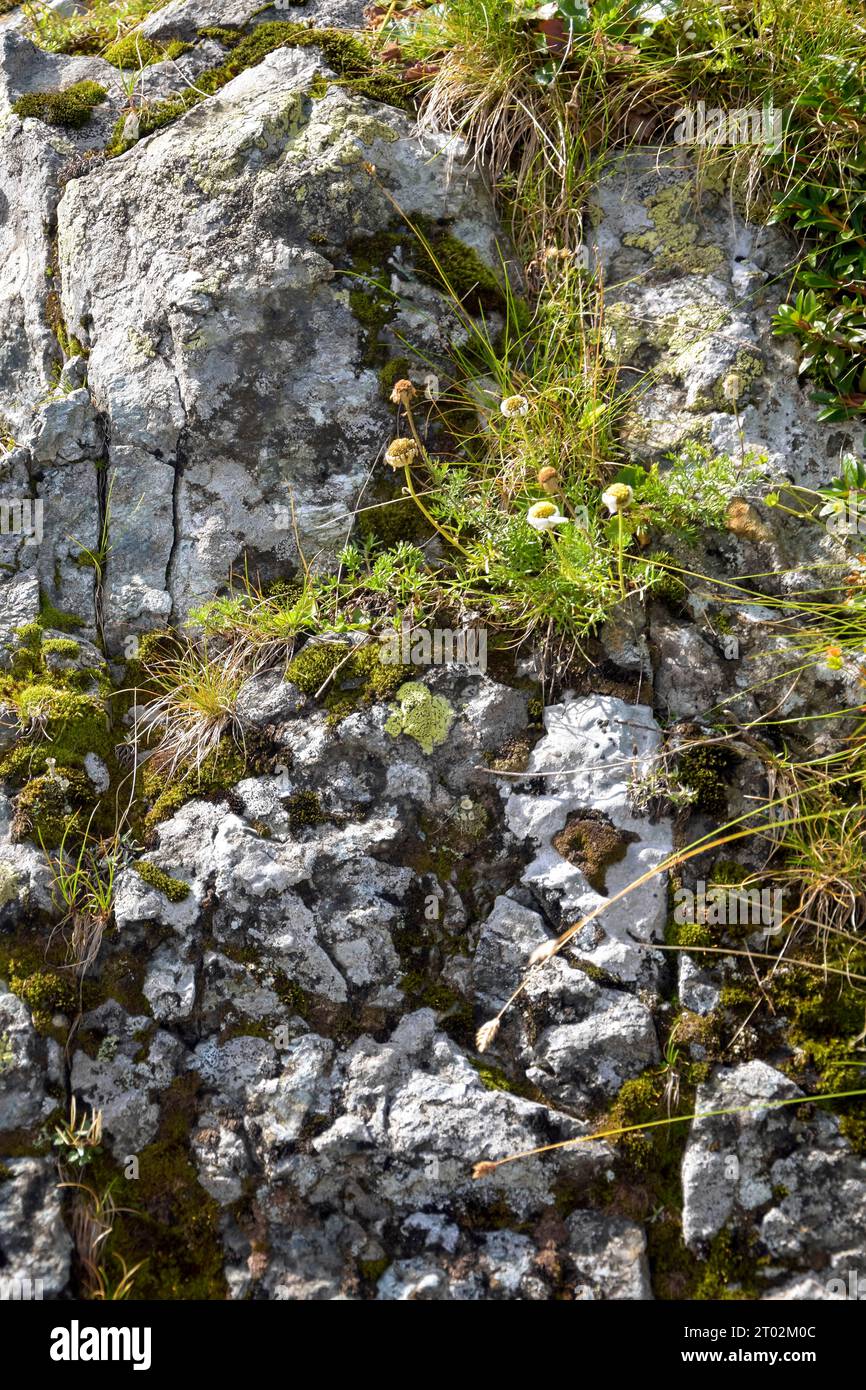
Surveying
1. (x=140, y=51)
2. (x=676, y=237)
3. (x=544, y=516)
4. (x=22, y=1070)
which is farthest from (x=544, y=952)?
(x=140, y=51)

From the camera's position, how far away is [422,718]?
3.86 meters

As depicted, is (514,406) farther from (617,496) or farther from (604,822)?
(604,822)

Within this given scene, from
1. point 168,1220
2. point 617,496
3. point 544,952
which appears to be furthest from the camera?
point 617,496

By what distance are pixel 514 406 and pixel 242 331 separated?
1.35 m

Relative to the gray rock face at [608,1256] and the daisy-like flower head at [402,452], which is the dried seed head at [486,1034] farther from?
the daisy-like flower head at [402,452]

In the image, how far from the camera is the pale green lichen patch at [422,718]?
384 centimetres

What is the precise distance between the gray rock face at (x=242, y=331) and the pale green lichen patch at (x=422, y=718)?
87 centimetres

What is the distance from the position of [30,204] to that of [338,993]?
443cm

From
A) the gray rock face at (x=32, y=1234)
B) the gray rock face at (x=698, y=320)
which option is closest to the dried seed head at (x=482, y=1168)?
the gray rock face at (x=32, y=1234)

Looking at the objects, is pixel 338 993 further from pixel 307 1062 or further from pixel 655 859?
pixel 655 859

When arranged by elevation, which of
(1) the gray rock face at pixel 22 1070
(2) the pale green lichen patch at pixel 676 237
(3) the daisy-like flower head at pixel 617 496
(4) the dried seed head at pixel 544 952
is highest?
(2) the pale green lichen patch at pixel 676 237

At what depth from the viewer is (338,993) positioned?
346cm

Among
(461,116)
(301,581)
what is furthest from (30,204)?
(301,581)

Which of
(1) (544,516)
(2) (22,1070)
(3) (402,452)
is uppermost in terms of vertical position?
(3) (402,452)
